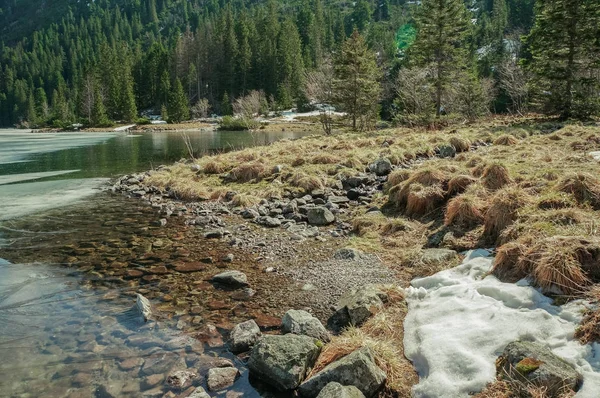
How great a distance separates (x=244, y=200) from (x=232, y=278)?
6173 mm

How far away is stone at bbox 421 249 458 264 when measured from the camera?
653cm

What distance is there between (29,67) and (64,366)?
184 metres

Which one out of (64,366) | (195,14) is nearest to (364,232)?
(64,366)

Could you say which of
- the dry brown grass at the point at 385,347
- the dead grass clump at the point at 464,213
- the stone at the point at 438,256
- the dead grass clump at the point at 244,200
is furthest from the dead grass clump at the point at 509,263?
the dead grass clump at the point at 244,200

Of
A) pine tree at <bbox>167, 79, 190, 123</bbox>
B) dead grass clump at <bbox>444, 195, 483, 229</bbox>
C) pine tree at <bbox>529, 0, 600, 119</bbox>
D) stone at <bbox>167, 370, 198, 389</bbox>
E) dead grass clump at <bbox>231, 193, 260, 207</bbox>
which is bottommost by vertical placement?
stone at <bbox>167, 370, 198, 389</bbox>

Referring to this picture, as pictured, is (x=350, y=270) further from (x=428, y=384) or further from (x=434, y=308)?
(x=428, y=384)

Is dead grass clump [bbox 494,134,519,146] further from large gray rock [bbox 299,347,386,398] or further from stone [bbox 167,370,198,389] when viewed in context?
stone [bbox 167,370,198,389]

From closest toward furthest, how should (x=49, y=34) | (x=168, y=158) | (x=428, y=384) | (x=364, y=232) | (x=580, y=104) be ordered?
1. (x=428, y=384)
2. (x=364, y=232)
3. (x=580, y=104)
4. (x=168, y=158)
5. (x=49, y=34)

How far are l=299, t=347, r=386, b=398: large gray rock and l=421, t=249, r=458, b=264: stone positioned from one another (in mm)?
3058

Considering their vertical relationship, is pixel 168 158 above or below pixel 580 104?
below

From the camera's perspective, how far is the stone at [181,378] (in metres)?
4.22

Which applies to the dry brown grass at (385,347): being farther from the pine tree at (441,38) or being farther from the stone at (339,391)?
the pine tree at (441,38)

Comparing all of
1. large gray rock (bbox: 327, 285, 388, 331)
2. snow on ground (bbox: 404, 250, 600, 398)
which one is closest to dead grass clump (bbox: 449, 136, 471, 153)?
snow on ground (bbox: 404, 250, 600, 398)

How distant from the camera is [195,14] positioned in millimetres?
189250
